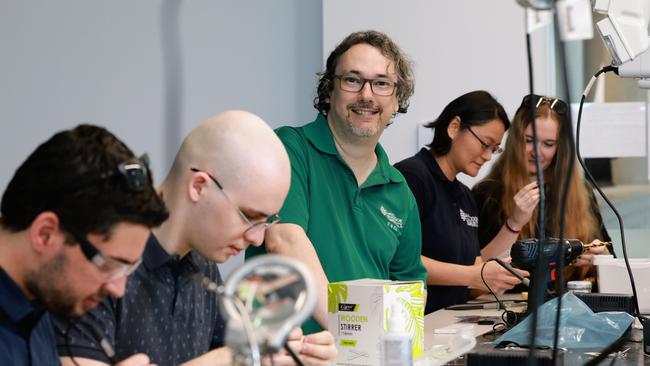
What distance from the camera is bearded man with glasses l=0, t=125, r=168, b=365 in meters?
1.20

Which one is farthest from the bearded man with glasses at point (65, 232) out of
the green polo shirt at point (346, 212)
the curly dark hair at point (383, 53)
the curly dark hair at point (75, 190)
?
the curly dark hair at point (383, 53)

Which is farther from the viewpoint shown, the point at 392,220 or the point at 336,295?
the point at 392,220

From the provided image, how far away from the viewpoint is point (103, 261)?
1.20 m

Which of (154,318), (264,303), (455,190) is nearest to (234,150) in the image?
(154,318)

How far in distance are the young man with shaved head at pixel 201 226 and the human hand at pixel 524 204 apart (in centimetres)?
165

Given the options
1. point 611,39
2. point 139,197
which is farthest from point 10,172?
point 611,39

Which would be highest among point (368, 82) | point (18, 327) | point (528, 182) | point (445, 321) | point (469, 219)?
point (368, 82)

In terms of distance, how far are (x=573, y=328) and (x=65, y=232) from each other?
1230 mm

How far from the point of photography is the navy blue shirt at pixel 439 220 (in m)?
3.11

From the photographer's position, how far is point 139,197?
1.24m

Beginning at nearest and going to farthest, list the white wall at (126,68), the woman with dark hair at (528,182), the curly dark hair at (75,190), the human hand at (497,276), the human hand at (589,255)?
the curly dark hair at (75,190), the white wall at (126,68), the human hand at (497,276), the human hand at (589,255), the woman with dark hair at (528,182)

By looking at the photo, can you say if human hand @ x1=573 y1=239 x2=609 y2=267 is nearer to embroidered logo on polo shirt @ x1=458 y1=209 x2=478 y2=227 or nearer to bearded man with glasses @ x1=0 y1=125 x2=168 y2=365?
embroidered logo on polo shirt @ x1=458 y1=209 x2=478 y2=227

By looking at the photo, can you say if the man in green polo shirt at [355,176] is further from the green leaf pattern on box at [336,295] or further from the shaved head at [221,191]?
the shaved head at [221,191]

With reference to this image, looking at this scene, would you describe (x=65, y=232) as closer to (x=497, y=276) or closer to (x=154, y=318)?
(x=154, y=318)
